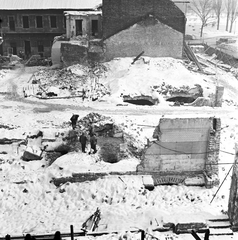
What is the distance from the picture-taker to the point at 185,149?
13125 mm

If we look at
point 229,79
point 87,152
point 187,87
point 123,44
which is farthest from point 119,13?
point 87,152

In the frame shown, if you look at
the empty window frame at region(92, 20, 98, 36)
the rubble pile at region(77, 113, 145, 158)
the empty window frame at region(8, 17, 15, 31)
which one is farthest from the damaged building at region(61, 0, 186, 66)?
the rubble pile at region(77, 113, 145, 158)

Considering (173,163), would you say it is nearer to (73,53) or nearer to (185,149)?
(185,149)

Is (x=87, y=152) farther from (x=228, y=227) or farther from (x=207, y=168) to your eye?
(x=228, y=227)

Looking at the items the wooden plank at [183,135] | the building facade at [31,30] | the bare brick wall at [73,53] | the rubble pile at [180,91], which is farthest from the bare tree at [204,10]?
the wooden plank at [183,135]

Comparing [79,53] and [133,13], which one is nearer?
[79,53]

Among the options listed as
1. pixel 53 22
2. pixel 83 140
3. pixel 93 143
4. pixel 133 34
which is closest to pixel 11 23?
pixel 53 22

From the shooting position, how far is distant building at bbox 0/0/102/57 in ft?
117

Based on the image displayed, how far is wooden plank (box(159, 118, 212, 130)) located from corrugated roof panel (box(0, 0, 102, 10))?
26.0 metres

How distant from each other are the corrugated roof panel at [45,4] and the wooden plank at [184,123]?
26.0 metres

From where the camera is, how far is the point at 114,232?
9.80m

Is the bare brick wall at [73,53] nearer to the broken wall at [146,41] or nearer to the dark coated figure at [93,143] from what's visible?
the broken wall at [146,41]

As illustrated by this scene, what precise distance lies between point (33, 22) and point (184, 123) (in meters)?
28.6

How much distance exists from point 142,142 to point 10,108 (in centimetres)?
1022
